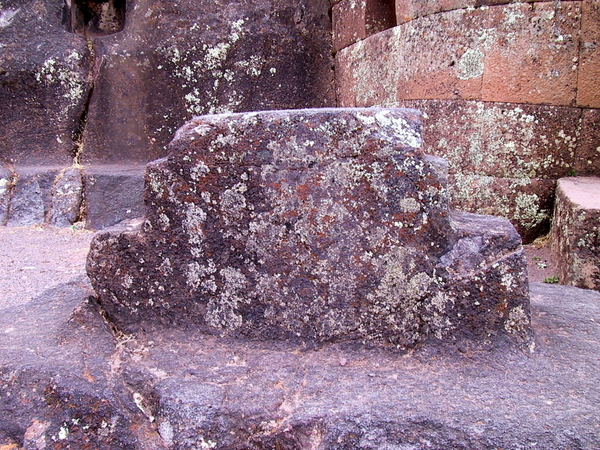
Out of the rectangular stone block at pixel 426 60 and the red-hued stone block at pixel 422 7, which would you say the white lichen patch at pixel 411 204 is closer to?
the rectangular stone block at pixel 426 60

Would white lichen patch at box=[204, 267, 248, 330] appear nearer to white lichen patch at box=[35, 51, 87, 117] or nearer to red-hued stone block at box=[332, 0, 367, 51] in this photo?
red-hued stone block at box=[332, 0, 367, 51]

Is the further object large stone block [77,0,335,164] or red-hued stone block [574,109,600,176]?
large stone block [77,0,335,164]

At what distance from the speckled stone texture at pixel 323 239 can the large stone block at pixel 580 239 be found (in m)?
1.24

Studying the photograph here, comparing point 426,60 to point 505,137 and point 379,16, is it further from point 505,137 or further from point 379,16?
point 379,16

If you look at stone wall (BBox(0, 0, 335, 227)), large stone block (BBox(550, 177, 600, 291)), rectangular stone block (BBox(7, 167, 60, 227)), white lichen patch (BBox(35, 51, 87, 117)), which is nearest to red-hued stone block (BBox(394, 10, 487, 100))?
large stone block (BBox(550, 177, 600, 291))

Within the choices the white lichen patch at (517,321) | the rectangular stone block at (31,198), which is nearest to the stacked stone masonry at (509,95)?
the white lichen patch at (517,321)

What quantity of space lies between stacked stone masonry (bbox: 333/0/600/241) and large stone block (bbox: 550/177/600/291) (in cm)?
42

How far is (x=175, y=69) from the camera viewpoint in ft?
13.4

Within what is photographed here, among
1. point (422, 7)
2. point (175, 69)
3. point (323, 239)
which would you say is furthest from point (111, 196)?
point (323, 239)

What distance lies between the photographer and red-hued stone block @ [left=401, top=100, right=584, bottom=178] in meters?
3.02

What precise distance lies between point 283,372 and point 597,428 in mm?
685

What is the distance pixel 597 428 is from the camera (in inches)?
41.3

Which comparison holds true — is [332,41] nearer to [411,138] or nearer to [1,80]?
[1,80]

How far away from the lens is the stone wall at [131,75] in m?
3.98
